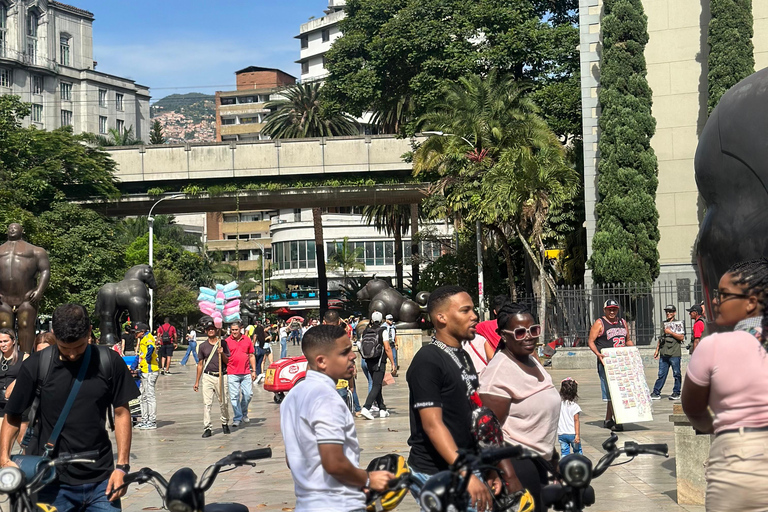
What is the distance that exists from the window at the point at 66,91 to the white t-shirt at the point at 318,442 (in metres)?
103

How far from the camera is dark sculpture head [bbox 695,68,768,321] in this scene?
7246 millimetres

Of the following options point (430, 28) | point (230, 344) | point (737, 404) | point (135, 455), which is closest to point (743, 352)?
point (737, 404)

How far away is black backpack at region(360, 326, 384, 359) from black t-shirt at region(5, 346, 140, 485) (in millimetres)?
10592

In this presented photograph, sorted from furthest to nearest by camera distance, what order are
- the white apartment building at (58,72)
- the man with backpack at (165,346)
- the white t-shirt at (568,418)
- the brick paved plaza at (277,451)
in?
the white apartment building at (58,72) < the man with backpack at (165,346) < the white t-shirt at (568,418) < the brick paved plaza at (277,451)

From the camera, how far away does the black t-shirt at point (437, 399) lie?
5.13 metres

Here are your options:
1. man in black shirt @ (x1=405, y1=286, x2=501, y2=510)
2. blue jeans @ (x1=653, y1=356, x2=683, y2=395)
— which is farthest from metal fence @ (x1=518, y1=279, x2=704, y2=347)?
man in black shirt @ (x1=405, y1=286, x2=501, y2=510)

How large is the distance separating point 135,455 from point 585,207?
25.4 m

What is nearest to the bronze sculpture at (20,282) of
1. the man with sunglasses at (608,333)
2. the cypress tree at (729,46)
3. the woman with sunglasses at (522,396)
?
the man with sunglasses at (608,333)

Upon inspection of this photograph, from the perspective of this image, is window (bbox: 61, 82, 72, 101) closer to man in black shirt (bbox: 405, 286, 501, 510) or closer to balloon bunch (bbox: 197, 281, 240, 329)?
balloon bunch (bbox: 197, 281, 240, 329)

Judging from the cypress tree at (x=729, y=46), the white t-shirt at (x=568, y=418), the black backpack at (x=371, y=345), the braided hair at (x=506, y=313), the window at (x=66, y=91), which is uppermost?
the window at (x=66, y=91)

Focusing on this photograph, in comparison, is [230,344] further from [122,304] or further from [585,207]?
[585,207]

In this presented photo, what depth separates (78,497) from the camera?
18.2 feet

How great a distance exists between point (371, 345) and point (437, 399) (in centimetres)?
1137

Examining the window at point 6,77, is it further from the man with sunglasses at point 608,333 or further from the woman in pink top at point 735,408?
the woman in pink top at point 735,408
